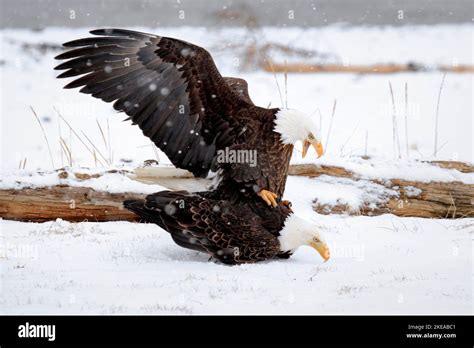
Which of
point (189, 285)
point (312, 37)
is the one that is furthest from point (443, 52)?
point (189, 285)

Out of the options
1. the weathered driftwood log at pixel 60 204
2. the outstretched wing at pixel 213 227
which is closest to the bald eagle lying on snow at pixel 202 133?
the outstretched wing at pixel 213 227

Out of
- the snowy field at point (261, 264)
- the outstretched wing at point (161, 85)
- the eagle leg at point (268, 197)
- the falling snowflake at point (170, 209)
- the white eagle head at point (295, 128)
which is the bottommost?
the snowy field at point (261, 264)

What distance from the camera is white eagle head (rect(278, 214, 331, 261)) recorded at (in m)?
5.46

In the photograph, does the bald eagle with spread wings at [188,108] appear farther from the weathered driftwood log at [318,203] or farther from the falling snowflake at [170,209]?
the weathered driftwood log at [318,203]

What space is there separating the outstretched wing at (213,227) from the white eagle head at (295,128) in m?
0.63

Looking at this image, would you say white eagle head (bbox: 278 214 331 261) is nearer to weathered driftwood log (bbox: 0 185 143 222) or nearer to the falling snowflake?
the falling snowflake

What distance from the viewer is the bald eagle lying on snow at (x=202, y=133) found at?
539cm

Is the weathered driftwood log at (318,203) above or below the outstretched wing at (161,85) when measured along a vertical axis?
below

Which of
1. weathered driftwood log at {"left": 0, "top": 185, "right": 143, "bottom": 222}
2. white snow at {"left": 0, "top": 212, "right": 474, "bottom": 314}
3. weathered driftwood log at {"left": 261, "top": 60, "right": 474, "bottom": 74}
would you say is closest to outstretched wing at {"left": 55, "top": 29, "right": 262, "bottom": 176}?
white snow at {"left": 0, "top": 212, "right": 474, "bottom": 314}

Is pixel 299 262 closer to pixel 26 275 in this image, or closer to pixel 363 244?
pixel 363 244

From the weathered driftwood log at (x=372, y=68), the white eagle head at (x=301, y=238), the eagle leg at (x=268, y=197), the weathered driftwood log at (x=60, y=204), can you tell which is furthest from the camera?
the weathered driftwood log at (x=372, y=68)

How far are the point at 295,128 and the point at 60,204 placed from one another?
2253 millimetres

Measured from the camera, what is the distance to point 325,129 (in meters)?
11.6

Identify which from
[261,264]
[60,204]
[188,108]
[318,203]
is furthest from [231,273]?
[60,204]
